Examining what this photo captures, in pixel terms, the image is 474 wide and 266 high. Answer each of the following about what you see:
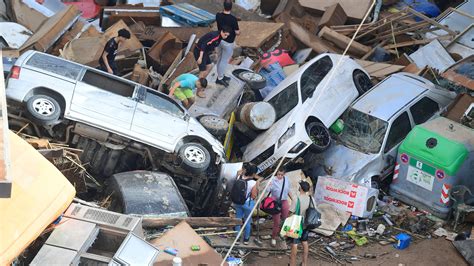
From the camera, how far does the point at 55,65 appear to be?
49.2ft

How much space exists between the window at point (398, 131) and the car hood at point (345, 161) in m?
0.47

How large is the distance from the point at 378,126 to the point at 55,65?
19.5 feet

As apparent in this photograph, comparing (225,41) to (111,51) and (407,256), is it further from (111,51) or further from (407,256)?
(407,256)

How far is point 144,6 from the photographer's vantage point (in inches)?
867

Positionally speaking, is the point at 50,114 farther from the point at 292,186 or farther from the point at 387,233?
the point at 387,233

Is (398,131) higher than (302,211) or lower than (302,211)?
higher

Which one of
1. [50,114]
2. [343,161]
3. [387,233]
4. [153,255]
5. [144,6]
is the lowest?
[153,255]

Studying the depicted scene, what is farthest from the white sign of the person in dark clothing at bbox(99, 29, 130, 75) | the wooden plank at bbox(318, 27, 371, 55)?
the wooden plank at bbox(318, 27, 371, 55)

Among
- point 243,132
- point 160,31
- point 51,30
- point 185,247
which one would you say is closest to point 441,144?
point 243,132

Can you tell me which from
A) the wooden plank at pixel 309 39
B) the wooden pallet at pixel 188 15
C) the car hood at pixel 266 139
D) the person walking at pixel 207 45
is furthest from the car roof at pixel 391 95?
the wooden pallet at pixel 188 15

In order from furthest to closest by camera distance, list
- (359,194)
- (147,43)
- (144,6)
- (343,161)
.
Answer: (144,6)
(147,43)
(343,161)
(359,194)

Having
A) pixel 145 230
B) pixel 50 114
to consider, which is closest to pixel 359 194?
pixel 145 230

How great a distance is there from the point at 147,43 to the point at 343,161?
5939 mm

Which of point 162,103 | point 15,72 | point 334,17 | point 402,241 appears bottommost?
point 15,72
